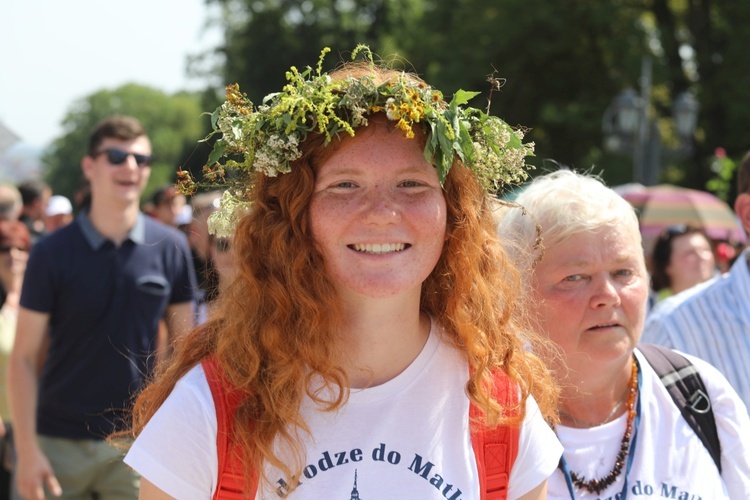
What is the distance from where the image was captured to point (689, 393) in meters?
2.91

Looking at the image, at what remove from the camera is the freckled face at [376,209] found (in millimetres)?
2234

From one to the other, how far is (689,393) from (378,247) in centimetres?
125

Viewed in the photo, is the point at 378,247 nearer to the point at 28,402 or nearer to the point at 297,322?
the point at 297,322

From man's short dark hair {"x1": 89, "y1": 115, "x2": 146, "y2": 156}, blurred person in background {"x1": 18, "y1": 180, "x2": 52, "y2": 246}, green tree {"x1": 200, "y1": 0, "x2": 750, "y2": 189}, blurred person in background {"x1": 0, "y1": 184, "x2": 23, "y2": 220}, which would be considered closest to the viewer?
man's short dark hair {"x1": 89, "y1": 115, "x2": 146, "y2": 156}

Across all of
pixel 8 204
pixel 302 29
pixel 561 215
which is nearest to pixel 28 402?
pixel 561 215

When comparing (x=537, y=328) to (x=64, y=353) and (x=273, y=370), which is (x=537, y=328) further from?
(x=64, y=353)

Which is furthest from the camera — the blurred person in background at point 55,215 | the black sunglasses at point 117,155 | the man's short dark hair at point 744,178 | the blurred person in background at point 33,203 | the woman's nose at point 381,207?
the blurred person in background at point 55,215

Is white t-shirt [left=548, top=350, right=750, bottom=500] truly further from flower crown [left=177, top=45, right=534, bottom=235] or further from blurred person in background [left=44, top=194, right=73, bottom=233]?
blurred person in background [left=44, top=194, right=73, bottom=233]

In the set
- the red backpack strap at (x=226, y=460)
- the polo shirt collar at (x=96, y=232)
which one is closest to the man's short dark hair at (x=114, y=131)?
the polo shirt collar at (x=96, y=232)

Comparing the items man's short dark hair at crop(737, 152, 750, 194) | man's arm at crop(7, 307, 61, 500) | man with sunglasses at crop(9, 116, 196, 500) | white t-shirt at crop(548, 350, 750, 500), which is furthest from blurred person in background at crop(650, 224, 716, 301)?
man's arm at crop(7, 307, 61, 500)

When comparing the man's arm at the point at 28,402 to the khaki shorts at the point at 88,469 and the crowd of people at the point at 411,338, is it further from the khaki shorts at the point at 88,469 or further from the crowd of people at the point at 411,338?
the crowd of people at the point at 411,338

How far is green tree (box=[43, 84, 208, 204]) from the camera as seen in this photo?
75.9m

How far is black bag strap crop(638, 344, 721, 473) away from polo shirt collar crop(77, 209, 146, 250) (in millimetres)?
2879

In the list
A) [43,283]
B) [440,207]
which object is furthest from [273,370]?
[43,283]
